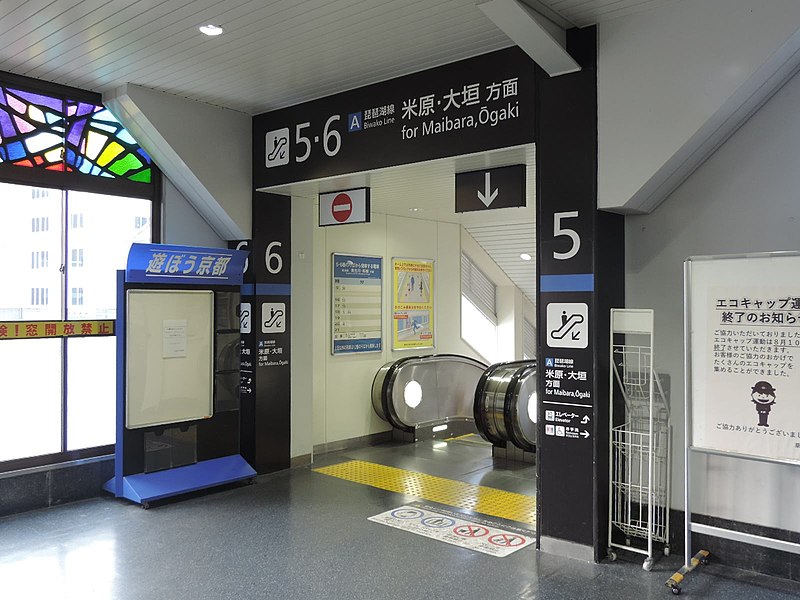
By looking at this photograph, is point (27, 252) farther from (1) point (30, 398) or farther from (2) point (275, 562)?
(2) point (275, 562)

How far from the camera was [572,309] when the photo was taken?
4070 mm

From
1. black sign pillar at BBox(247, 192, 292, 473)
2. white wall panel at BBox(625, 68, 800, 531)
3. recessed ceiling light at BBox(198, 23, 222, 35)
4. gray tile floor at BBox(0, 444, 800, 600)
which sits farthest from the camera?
black sign pillar at BBox(247, 192, 292, 473)

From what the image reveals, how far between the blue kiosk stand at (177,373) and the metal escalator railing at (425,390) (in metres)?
2.06

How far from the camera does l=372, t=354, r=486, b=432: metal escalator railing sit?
294 inches

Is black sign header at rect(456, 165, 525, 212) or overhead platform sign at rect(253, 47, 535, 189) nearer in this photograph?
overhead platform sign at rect(253, 47, 535, 189)

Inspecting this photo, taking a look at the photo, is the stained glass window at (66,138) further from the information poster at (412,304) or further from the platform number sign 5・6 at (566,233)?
the platform number sign 5・6 at (566,233)

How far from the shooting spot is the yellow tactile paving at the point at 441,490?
199 inches

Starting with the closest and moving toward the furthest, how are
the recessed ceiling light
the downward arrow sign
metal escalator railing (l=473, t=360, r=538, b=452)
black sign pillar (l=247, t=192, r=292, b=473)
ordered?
1. the recessed ceiling light
2. the downward arrow sign
3. black sign pillar (l=247, t=192, r=292, b=473)
4. metal escalator railing (l=473, t=360, r=538, b=452)

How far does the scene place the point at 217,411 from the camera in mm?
5734

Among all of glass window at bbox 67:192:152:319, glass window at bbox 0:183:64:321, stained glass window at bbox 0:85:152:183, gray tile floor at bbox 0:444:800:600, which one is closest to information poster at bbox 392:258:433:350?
gray tile floor at bbox 0:444:800:600

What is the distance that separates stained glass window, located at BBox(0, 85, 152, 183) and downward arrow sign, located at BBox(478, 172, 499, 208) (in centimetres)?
286

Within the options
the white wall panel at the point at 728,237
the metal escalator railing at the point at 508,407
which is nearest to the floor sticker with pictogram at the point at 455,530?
the white wall panel at the point at 728,237

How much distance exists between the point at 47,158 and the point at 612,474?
4.61 m

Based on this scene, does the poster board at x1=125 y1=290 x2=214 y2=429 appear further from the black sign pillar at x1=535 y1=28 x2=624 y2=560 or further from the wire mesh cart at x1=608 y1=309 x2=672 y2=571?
the wire mesh cart at x1=608 y1=309 x2=672 y2=571
